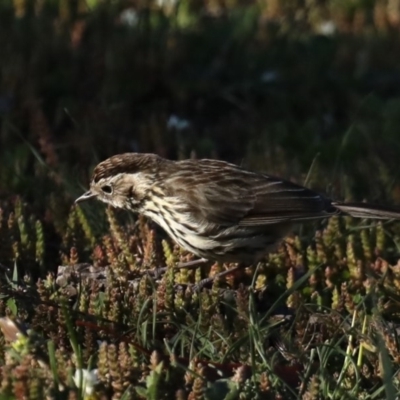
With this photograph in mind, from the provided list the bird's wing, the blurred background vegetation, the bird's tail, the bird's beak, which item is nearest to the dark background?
the blurred background vegetation

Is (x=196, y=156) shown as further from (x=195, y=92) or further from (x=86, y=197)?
(x=86, y=197)

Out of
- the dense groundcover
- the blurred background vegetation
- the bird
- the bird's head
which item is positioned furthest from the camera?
the blurred background vegetation

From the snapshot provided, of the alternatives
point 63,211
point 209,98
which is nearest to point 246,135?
point 209,98

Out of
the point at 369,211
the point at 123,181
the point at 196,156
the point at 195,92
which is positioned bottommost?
the point at 196,156

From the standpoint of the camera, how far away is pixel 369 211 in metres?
7.26

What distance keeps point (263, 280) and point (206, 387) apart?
6.87 ft

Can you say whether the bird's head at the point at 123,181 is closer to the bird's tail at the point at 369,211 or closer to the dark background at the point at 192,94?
the dark background at the point at 192,94

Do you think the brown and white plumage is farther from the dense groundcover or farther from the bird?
the dense groundcover

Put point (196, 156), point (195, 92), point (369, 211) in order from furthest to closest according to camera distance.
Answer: point (195, 92) → point (196, 156) → point (369, 211)

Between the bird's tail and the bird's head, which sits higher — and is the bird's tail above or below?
below

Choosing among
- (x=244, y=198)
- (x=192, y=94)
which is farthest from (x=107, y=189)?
(x=192, y=94)

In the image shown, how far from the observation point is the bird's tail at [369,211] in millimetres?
7246

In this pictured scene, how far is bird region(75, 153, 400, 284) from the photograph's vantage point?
7.21m

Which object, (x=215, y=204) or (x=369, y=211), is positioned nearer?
(x=369, y=211)
